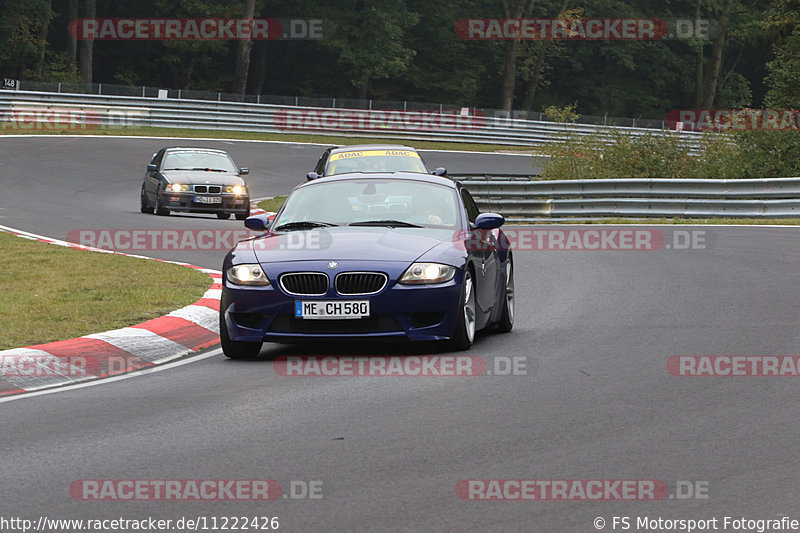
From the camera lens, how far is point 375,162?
20.8 m

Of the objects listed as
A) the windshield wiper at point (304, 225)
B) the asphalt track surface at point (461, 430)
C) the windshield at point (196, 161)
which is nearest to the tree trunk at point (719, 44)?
the windshield at point (196, 161)

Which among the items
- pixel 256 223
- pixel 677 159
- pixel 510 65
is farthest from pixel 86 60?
pixel 256 223

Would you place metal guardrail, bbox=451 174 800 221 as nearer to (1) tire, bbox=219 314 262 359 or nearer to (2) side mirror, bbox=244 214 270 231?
(2) side mirror, bbox=244 214 270 231

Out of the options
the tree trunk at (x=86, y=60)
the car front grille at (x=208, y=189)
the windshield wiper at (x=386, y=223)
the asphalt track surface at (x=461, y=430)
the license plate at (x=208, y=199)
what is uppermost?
the tree trunk at (x=86, y=60)

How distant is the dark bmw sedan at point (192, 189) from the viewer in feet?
82.5

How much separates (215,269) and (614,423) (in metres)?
9.31

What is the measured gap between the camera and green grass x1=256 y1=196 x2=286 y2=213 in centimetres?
2873

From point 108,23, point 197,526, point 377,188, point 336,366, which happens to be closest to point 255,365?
point 336,366

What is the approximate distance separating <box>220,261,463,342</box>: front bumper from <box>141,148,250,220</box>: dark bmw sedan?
52.2 ft

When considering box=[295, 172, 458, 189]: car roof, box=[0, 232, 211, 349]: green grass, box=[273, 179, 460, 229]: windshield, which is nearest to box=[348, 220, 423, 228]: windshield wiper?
box=[273, 179, 460, 229]: windshield

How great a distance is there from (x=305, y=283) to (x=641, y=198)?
56.0 feet

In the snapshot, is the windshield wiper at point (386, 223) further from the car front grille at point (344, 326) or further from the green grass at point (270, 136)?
the green grass at point (270, 136)

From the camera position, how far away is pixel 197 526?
5152 millimetres

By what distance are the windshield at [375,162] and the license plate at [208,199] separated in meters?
4.75
